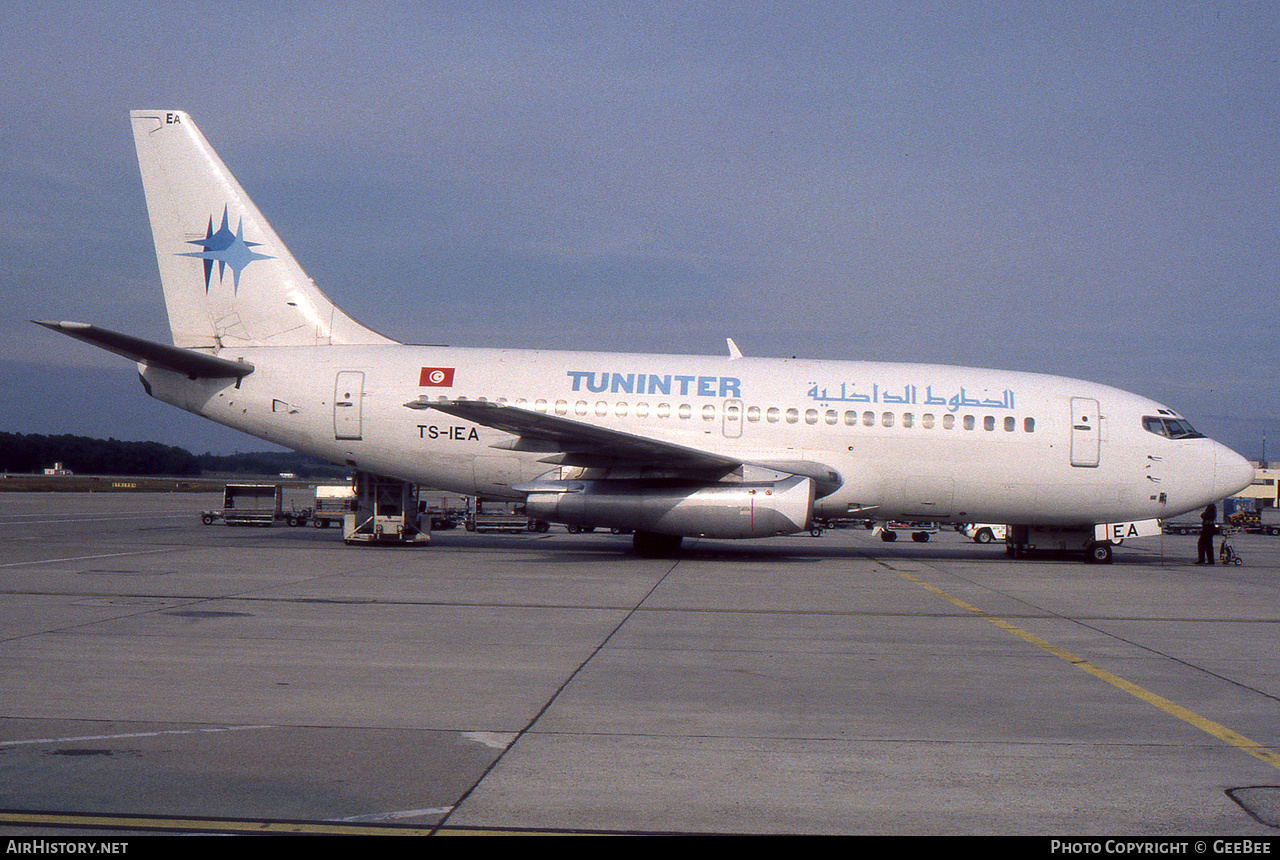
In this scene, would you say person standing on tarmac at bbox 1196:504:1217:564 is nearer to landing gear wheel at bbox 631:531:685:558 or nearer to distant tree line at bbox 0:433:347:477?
landing gear wheel at bbox 631:531:685:558

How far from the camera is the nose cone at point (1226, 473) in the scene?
1831cm

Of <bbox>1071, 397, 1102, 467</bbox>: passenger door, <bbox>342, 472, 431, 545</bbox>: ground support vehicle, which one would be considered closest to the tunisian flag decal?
<bbox>342, 472, 431, 545</bbox>: ground support vehicle

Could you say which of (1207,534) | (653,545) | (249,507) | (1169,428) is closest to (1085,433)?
(1169,428)

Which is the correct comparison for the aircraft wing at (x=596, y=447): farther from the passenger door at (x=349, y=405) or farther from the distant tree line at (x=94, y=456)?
the distant tree line at (x=94, y=456)

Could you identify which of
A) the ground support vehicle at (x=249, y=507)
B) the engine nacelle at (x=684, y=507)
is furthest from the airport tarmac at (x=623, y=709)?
the ground support vehicle at (x=249, y=507)

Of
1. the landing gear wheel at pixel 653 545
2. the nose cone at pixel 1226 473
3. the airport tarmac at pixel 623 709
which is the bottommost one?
the airport tarmac at pixel 623 709

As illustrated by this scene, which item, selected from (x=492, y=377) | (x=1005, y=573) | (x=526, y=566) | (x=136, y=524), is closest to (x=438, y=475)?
(x=492, y=377)

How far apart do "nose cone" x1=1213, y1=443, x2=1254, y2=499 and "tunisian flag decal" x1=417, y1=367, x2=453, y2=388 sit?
15.0m

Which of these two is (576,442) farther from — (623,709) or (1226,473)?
(1226,473)

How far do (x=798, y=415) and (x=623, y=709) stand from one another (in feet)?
41.7

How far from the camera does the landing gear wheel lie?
1856 cm

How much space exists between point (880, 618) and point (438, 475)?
35.4ft

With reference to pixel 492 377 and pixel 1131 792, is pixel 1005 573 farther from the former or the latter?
pixel 1131 792

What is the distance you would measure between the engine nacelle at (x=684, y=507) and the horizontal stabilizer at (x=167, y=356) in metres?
6.68
